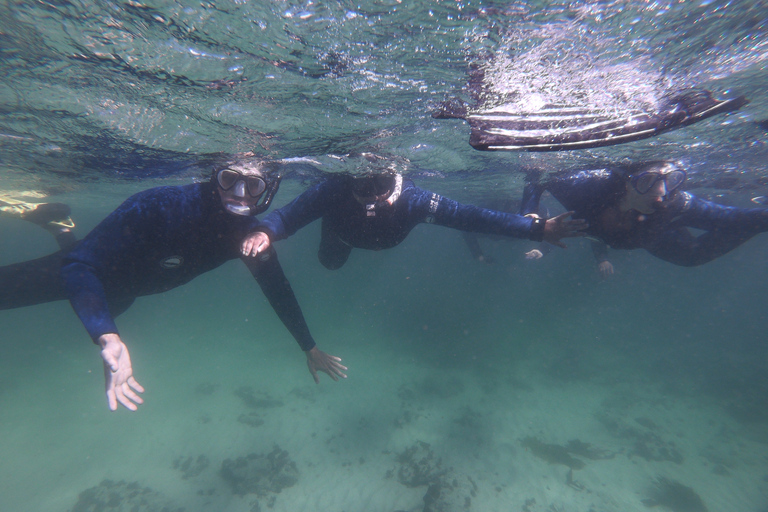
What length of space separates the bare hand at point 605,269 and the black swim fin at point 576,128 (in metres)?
4.65

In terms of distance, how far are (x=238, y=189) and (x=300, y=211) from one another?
1237 mm

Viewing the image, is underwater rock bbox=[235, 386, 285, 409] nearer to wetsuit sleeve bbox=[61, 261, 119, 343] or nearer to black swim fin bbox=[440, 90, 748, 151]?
wetsuit sleeve bbox=[61, 261, 119, 343]

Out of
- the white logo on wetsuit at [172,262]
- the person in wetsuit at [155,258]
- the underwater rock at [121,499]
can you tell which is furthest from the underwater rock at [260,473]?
the white logo on wetsuit at [172,262]

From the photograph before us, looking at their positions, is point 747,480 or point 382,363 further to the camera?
point 382,363

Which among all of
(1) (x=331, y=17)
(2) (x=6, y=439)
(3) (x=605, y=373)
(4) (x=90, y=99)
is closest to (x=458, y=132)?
(1) (x=331, y=17)

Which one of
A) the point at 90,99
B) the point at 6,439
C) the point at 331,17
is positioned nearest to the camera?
the point at 331,17

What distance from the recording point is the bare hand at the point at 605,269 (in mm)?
8914

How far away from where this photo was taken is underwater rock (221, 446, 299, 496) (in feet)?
28.0

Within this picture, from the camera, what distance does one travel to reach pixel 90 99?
5.53 metres

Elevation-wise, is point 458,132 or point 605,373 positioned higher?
point 458,132

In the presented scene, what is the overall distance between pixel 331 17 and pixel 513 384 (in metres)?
16.0

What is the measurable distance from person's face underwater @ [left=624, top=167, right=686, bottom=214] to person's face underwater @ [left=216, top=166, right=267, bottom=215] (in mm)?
7602

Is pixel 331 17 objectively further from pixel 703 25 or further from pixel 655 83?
pixel 655 83

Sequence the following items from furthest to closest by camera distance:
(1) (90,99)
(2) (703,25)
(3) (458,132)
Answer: (3) (458,132), (1) (90,99), (2) (703,25)
